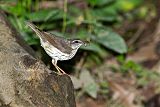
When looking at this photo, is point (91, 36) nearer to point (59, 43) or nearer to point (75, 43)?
point (75, 43)

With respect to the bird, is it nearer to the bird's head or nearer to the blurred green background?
the bird's head

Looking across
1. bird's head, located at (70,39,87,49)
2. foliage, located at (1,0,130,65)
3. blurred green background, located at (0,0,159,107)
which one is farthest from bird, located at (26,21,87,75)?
foliage, located at (1,0,130,65)

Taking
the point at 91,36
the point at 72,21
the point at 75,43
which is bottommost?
the point at 91,36

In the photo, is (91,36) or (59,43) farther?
(91,36)

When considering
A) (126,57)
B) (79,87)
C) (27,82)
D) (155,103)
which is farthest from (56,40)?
(126,57)

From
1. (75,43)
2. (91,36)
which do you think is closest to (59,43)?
(75,43)

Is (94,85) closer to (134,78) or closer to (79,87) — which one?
(79,87)

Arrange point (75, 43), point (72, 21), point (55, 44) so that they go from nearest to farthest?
point (55, 44), point (75, 43), point (72, 21)
